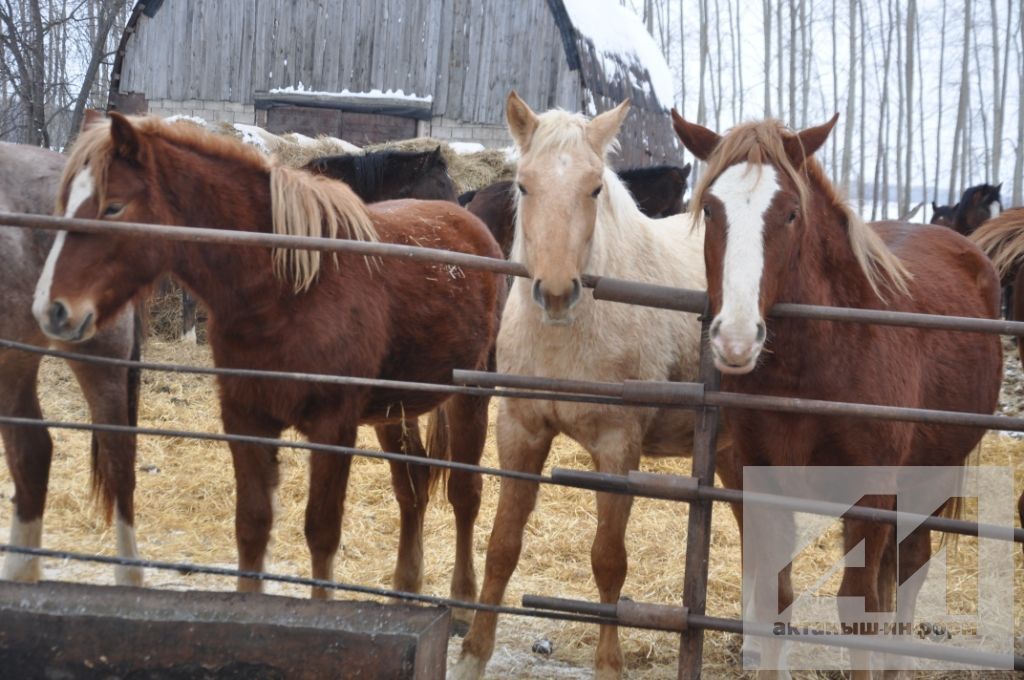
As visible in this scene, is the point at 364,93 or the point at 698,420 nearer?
the point at 698,420

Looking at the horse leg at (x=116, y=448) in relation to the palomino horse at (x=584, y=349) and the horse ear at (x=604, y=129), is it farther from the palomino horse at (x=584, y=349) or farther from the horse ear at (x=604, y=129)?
the horse ear at (x=604, y=129)

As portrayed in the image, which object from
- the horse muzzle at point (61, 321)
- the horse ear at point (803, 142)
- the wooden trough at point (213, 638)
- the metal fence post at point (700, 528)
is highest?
Answer: the horse ear at point (803, 142)

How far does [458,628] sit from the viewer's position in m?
4.22

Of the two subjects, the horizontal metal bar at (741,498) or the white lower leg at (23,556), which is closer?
the horizontal metal bar at (741,498)

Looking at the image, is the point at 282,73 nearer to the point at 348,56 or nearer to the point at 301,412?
the point at 348,56

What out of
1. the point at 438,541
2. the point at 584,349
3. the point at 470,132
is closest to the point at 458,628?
the point at 438,541

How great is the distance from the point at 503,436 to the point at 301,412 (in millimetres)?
736

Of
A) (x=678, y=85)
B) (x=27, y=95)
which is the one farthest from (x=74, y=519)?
(x=678, y=85)

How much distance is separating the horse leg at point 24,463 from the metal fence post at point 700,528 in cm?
294

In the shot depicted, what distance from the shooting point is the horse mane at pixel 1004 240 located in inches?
171

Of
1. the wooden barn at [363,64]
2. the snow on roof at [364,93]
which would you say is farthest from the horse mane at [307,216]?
the snow on roof at [364,93]

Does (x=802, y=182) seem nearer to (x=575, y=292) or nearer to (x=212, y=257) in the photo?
(x=575, y=292)

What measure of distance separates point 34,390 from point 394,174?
16.4 feet

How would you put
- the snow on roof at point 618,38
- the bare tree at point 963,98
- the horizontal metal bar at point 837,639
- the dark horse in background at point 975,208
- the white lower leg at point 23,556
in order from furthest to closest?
the bare tree at point 963,98, the snow on roof at point 618,38, the dark horse in background at point 975,208, the white lower leg at point 23,556, the horizontal metal bar at point 837,639
